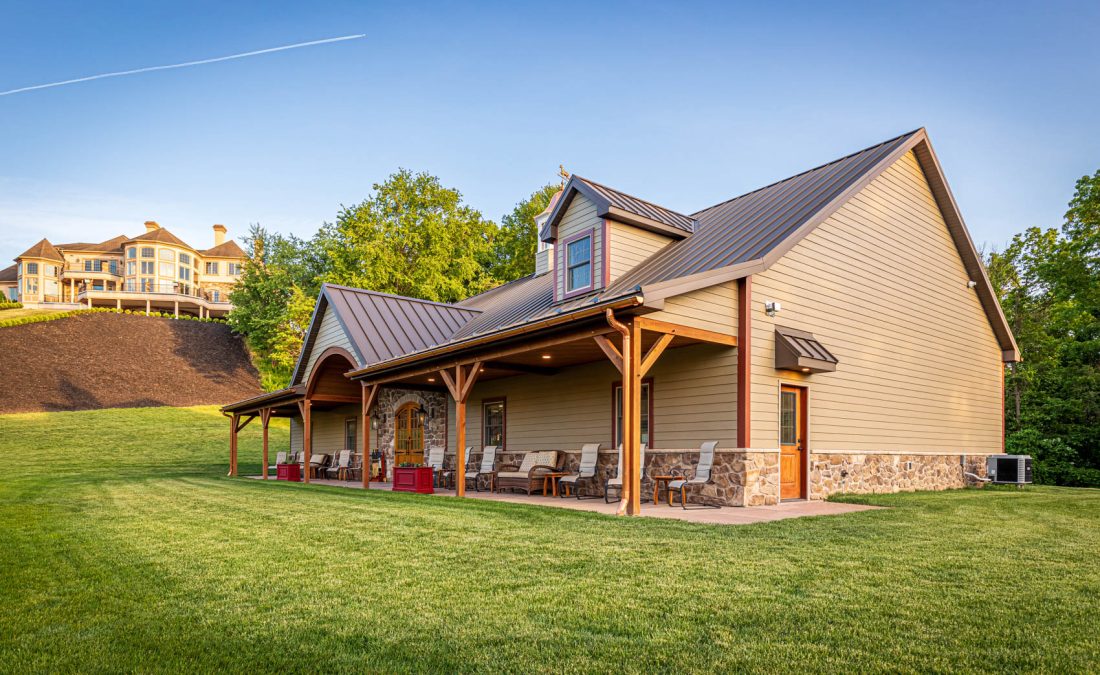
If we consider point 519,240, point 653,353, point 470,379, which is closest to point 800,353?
point 653,353

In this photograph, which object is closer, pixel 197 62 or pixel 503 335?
pixel 503 335

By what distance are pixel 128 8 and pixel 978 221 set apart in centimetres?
3404

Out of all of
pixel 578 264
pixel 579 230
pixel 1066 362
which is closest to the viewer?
pixel 579 230

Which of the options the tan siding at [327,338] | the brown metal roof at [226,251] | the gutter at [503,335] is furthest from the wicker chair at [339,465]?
the brown metal roof at [226,251]

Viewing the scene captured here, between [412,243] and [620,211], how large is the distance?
21322 millimetres

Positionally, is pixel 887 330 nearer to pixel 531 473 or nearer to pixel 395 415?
pixel 531 473

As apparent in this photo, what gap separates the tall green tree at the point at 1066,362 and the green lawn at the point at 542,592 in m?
13.9

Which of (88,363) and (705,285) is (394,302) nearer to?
(705,285)

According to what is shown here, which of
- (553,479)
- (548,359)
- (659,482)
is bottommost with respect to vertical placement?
(553,479)

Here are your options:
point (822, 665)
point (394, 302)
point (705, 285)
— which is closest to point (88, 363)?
point (394, 302)

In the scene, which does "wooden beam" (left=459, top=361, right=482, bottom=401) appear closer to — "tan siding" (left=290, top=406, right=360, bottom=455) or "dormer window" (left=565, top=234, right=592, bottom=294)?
"dormer window" (left=565, top=234, right=592, bottom=294)

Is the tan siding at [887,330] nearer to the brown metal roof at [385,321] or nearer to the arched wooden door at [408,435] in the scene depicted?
the brown metal roof at [385,321]

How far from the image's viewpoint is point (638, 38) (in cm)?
1712

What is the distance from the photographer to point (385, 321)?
18609mm
